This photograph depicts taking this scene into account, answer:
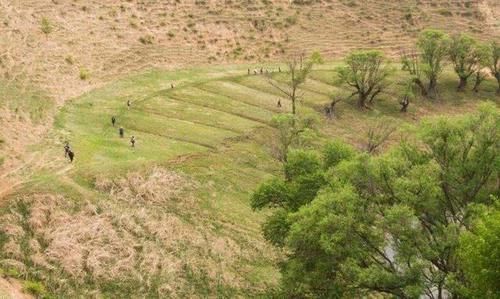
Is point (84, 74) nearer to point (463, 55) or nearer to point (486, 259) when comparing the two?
point (463, 55)

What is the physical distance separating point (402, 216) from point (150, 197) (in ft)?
88.2

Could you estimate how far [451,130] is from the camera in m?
38.4

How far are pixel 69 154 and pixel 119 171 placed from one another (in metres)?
5.04

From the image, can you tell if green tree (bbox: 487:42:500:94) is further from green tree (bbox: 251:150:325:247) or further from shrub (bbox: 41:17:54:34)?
shrub (bbox: 41:17:54:34)

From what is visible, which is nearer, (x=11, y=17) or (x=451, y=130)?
(x=451, y=130)

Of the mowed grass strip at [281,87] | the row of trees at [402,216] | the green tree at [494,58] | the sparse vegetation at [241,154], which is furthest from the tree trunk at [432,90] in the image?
the row of trees at [402,216]

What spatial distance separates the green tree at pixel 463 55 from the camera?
9406cm

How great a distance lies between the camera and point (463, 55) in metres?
95.0

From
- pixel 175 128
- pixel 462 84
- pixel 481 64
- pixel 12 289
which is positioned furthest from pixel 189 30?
pixel 12 289

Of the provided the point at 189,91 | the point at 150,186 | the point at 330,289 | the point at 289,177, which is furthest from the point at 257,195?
the point at 189,91

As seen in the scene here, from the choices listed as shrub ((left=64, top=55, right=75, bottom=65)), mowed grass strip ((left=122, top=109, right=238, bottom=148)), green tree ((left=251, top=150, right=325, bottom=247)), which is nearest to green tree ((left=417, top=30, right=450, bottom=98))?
mowed grass strip ((left=122, top=109, right=238, bottom=148))

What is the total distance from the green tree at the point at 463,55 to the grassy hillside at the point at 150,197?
22.0 m

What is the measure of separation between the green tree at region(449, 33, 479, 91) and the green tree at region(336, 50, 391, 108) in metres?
14.1

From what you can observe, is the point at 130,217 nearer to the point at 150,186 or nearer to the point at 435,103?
the point at 150,186
